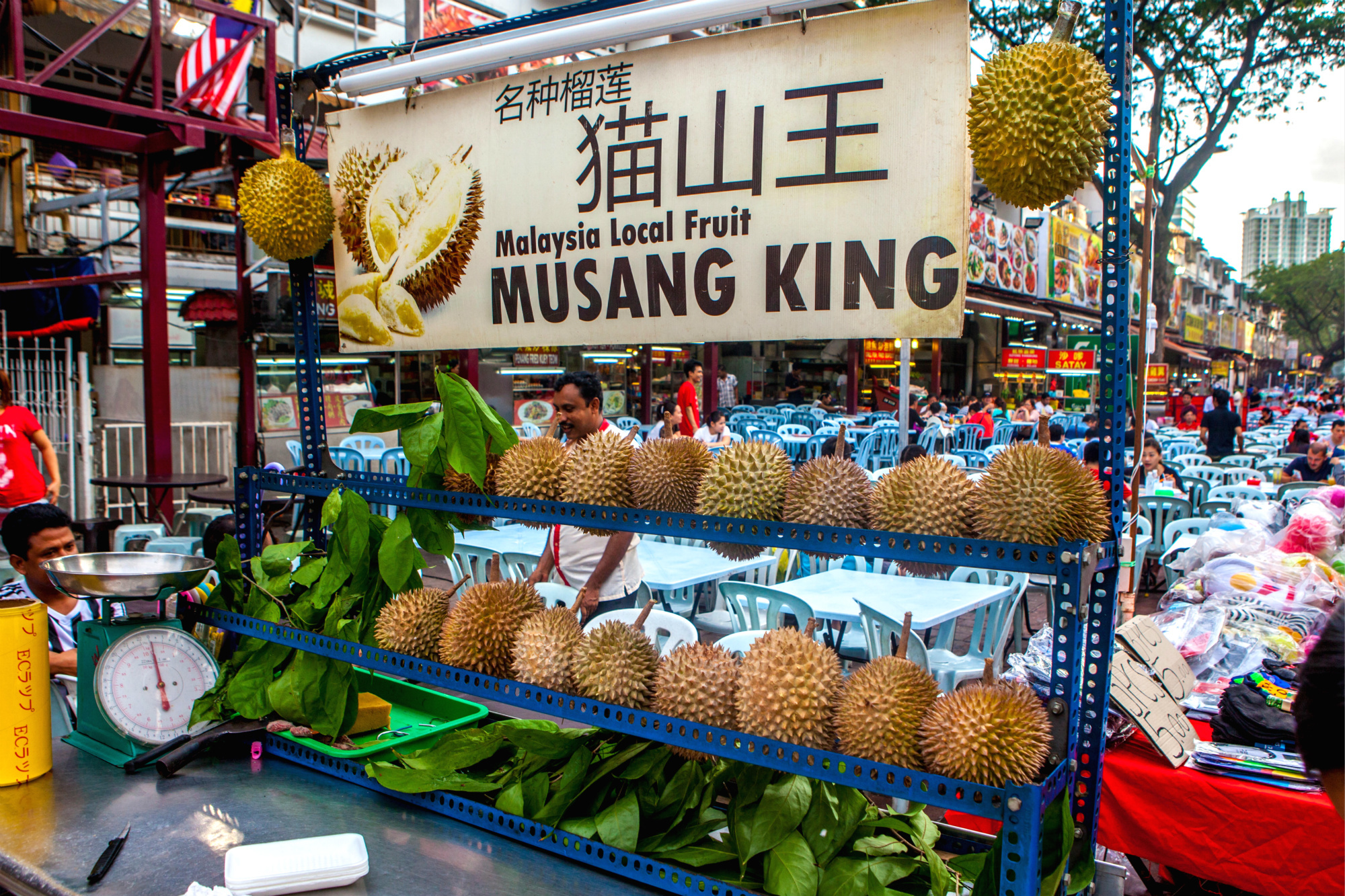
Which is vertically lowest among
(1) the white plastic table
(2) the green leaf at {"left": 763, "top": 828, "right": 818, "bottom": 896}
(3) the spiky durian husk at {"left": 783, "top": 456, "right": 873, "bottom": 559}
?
(1) the white plastic table

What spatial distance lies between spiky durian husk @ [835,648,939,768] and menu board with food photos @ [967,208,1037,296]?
43.4 ft

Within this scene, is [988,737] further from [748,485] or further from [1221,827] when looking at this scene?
[1221,827]

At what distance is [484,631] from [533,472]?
0.36 meters

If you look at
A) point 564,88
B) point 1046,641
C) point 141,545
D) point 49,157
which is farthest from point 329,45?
point 1046,641

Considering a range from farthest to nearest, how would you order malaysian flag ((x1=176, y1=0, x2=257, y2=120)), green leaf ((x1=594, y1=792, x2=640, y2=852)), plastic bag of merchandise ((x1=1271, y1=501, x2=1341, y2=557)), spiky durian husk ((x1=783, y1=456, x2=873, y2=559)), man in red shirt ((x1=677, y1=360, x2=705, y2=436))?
man in red shirt ((x1=677, y1=360, x2=705, y2=436)), malaysian flag ((x1=176, y1=0, x2=257, y2=120)), plastic bag of merchandise ((x1=1271, y1=501, x2=1341, y2=557)), green leaf ((x1=594, y1=792, x2=640, y2=852)), spiky durian husk ((x1=783, y1=456, x2=873, y2=559))

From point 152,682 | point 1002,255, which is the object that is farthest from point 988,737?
point 1002,255

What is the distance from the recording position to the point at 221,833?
5.84ft

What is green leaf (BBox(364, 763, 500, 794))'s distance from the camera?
1862 millimetres

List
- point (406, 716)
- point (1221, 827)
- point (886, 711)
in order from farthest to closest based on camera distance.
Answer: point (406, 716) < point (1221, 827) < point (886, 711)

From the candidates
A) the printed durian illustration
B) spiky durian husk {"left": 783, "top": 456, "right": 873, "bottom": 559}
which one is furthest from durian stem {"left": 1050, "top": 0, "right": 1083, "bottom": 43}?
the printed durian illustration

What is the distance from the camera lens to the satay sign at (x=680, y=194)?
5.28ft

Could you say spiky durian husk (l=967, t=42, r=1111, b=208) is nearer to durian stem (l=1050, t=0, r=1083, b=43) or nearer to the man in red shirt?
durian stem (l=1050, t=0, r=1083, b=43)

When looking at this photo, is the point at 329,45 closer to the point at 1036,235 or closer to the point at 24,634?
the point at 24,634

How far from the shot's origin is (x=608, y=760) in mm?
1777
